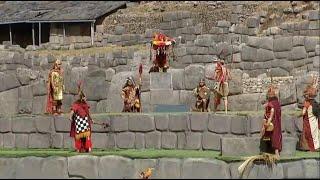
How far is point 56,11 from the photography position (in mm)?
42562

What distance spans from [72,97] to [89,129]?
4.07 meters

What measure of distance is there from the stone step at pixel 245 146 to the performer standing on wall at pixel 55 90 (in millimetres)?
4966

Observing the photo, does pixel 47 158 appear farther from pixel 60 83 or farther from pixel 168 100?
pixel 168 100

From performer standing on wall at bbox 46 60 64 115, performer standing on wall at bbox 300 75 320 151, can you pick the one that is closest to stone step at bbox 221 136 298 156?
performer standing on wall at bbox 300 75 320 151

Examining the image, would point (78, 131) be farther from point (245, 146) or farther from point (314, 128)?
point (314, 128)

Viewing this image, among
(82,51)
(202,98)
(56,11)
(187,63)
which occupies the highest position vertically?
(56,11)

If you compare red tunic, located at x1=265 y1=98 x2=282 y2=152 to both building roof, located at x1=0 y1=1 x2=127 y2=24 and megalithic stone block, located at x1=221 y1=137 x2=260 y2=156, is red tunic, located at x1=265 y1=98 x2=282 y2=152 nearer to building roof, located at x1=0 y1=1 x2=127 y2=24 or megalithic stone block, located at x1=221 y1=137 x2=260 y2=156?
megalithic stone block, located at x1=221 y1=137 x2=260 y2=156

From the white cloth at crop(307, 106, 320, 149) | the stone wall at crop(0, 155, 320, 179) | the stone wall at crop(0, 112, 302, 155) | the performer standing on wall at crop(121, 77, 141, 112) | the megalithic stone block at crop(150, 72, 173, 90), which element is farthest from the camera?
the megalithic stone block at crop(150, 72, 173, 90)

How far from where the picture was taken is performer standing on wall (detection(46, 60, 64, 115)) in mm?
17812

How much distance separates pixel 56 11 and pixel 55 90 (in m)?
25.2

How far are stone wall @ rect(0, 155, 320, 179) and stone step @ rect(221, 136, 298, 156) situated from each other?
47 centimetres

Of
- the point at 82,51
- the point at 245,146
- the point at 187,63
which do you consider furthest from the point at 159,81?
the point at 82,51

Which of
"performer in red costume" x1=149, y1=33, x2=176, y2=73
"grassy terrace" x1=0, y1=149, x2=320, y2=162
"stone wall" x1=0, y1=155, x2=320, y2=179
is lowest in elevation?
"stone wall" x1=0, y1=155, x2=320, y2=179

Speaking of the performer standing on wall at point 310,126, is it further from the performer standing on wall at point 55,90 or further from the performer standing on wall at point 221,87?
the performer standing on wall at point 55,90
